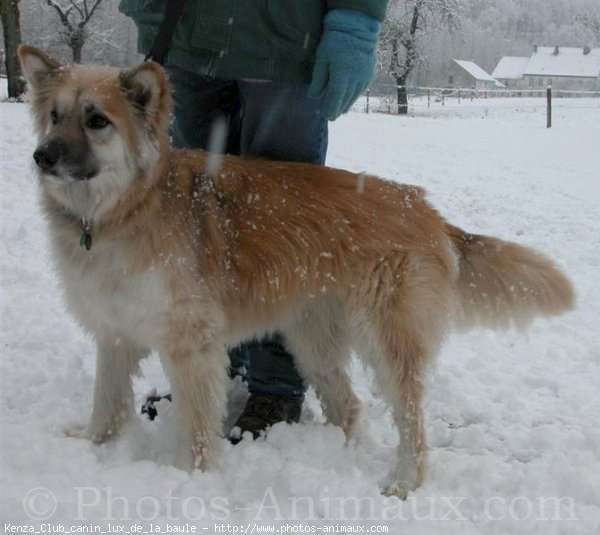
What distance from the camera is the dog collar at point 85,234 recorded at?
2.75 meters

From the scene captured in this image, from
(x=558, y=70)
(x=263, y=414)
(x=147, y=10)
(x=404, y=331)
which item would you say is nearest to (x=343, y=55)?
(x=147, y=10)

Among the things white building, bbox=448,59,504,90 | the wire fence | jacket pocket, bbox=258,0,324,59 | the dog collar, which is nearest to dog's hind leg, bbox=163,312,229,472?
the dog collar

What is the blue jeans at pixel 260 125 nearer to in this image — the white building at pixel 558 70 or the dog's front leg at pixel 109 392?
the dog's front leg at pixel 109 392

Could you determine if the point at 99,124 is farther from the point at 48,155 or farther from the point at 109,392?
the point at 109,392

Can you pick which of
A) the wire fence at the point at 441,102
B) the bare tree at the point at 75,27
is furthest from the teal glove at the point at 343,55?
the bare tree at the point at 75,27

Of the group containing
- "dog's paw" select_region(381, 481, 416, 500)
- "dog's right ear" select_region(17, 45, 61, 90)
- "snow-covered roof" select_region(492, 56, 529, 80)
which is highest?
"snow-covered roof" select_region(492, 56, 529, 80)

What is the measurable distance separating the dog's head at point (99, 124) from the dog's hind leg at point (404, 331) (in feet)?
3.86

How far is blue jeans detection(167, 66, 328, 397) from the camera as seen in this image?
3184 millimetres

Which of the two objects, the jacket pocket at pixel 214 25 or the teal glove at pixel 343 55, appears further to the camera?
the jacket pocket at pixel 214 25

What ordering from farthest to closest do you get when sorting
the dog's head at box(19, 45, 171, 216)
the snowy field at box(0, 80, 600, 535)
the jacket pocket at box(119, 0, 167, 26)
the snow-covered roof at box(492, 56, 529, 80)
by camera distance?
the snow-covered roof at box(492, 56, 529, 80), the jacket pocket at box(119, 0, 167, 26), the dog's head at box(19, 45, 171, 216), the snowy field at box(0, 80, 600, 535)

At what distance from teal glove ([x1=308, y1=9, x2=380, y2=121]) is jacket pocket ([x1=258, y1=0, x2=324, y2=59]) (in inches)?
2.9

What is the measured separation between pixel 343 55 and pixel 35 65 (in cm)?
139

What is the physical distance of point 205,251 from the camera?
288cm

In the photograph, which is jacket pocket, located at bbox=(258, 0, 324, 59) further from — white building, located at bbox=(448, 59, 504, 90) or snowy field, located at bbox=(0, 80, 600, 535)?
white building, located at bbox=(448, 59, 504, 90)
